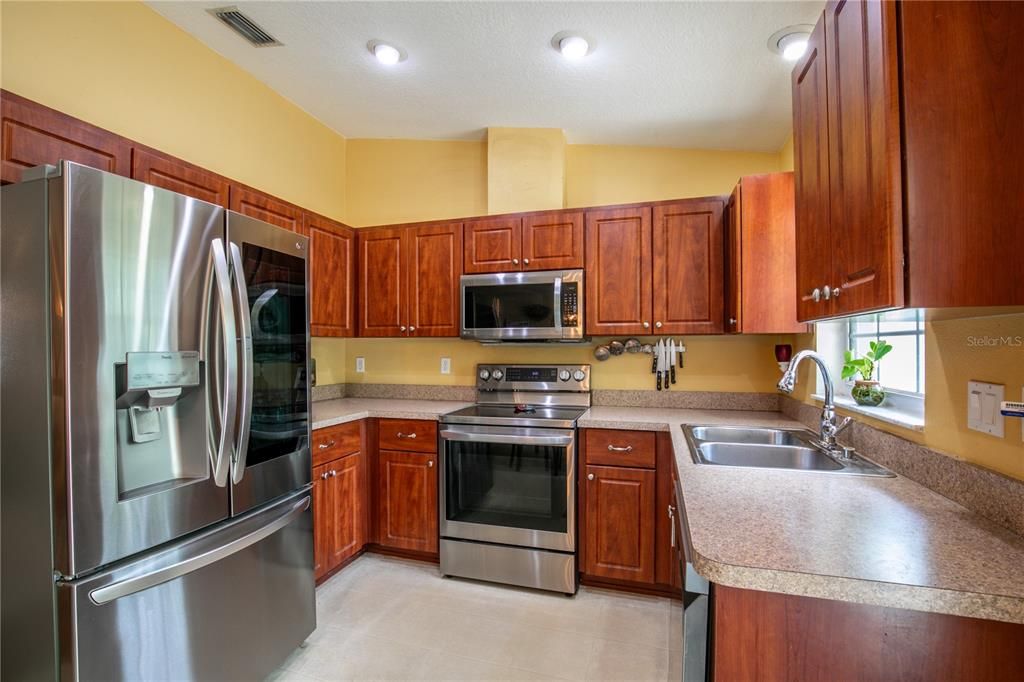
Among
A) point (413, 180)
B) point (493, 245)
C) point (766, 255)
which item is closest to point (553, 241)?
point (493, 245)

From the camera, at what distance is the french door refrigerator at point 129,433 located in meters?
1.18

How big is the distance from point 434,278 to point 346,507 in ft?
4.64

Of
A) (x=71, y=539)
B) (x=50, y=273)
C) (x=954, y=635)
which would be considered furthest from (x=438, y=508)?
(x=954, y=635)

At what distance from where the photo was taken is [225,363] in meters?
1.49

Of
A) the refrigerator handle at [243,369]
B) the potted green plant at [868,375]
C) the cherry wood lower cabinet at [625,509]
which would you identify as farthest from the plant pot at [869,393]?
the refrigerator handle at [243,369]

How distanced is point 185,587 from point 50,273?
3.17ft

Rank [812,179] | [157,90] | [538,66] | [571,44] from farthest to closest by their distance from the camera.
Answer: [538,66] < [157,90] < [571,44] < [812,179]

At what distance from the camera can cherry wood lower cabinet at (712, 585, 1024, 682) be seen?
780mm

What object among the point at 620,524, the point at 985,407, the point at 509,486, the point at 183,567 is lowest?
the point at 620,524

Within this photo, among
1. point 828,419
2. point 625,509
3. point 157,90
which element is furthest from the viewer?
point 625,509

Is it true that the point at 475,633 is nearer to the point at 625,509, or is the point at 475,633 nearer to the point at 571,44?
the point at 625,509

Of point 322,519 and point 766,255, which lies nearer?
point 766,255

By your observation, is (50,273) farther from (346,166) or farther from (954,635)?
(346,166)

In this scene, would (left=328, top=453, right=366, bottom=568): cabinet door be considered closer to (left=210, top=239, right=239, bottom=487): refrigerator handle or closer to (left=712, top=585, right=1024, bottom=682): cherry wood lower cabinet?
(left=210, top=239, right=239, bottom=487): refrigerator handle
